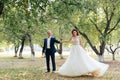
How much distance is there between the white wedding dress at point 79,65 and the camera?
47.6ft

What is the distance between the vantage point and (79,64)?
14742 mm

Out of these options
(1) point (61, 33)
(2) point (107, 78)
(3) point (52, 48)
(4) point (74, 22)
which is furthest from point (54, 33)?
(2) point (107, 78)

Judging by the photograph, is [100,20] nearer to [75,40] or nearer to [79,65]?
[75,40]

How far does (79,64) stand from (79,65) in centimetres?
7

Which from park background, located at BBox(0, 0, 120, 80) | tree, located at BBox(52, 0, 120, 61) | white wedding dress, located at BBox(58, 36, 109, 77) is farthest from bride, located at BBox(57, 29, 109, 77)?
tree, located at BBox(52, 0, 120, 61)

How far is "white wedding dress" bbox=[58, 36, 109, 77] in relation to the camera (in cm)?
1451

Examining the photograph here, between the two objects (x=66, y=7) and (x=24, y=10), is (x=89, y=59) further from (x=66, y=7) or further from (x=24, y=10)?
(x=24, y=10)

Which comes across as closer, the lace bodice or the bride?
the bride

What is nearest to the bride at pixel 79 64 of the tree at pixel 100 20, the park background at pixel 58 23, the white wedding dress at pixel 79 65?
the white wedding dress at pixel 79 65

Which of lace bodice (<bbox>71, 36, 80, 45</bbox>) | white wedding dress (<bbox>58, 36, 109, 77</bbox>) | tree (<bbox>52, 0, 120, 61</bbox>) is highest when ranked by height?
tree (<bbox>52, 0, 120, 61</bbox>)

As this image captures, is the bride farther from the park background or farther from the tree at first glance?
the tree

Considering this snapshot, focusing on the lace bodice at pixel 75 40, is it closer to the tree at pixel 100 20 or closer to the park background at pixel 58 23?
the park background at pixel 58 23

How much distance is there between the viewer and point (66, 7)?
15.5 metres

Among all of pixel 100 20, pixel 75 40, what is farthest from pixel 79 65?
pixel 100 20
